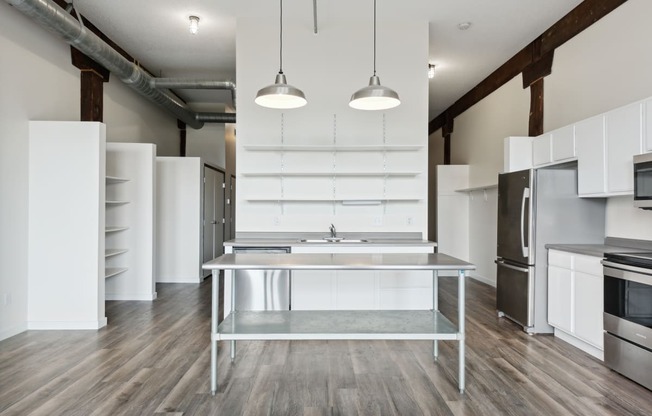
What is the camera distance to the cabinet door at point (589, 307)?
319cm

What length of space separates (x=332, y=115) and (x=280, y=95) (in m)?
1.74

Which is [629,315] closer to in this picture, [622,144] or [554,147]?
[622,144]

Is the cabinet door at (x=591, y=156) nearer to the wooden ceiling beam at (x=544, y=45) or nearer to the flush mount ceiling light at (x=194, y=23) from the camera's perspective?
the wooden ceiling beam at (x=544, y=45)

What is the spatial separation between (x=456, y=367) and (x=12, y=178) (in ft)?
13.9

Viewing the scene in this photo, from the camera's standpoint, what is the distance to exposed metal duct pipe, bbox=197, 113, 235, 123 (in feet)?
26.2

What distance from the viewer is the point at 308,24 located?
473 cm

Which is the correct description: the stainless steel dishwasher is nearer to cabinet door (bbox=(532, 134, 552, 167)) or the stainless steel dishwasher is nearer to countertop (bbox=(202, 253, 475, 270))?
countertop (bbox=(202, 253, 475, 270))

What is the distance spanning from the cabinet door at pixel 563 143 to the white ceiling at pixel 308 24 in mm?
1408

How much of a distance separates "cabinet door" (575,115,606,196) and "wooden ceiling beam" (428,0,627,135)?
120 cm

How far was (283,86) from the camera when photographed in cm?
300

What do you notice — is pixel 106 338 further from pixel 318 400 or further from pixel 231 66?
pixel 231 66

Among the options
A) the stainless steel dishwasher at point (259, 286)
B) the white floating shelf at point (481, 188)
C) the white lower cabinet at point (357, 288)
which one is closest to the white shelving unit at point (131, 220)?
the stainless steel dishwasher at point (259, 286)

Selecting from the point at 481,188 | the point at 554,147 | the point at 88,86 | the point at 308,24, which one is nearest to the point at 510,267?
the point at 554,147

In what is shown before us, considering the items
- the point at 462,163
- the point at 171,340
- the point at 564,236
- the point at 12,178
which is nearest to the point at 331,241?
the point at 171,340
